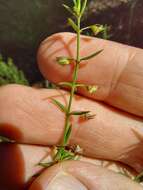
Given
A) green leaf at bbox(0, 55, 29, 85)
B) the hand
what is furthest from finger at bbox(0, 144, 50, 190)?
green leaf at bbox(0, 55, 29, 85)

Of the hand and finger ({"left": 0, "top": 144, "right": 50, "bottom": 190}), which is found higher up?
the hand

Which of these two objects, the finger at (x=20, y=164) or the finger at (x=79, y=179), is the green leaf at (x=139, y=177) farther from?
the finger at (x=20, y=164)

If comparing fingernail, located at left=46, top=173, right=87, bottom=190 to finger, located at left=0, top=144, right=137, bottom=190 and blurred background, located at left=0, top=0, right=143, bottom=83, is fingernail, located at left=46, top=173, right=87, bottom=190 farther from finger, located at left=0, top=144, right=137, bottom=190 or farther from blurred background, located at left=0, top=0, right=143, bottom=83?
blurred background, located at left=0, top=0, right=143, bottom=83

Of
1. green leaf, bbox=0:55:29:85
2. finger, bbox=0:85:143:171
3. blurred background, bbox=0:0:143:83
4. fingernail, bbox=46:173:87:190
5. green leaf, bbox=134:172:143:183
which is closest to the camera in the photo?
fingernail, bbox=46:173:87:190

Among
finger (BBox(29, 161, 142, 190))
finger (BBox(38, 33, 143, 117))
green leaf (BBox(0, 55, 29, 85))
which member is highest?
finger (BBox(38, 33, 143, 117))

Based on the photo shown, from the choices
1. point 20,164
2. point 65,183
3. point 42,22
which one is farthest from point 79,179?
point 42,22

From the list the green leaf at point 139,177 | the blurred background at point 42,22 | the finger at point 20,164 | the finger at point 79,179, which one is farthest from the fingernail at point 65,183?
the blurred background at point 42,22

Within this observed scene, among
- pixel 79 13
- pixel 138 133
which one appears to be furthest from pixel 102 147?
pixel 79 13
